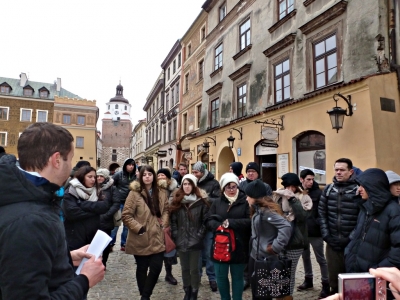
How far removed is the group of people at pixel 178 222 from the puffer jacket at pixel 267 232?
0.01m

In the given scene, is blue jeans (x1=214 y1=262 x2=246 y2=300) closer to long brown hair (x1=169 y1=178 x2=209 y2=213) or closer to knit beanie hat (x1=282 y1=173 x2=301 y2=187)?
long brown hair (x1=169 y1=178 x2=209 y2=213)

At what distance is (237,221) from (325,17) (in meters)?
8.25

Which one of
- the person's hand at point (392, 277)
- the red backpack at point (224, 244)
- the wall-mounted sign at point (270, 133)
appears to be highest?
the wall-mounted sign at point (270, 133)

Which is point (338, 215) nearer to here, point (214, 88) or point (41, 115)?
point (214, 88)

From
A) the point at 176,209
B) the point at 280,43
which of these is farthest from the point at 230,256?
the point at 280,43

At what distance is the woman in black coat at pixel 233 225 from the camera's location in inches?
146

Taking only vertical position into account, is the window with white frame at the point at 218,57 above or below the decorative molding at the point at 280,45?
above

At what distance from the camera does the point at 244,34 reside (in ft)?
46.6

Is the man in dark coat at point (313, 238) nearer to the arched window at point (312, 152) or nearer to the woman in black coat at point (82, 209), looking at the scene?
the woman in black coat at point (82, 209)

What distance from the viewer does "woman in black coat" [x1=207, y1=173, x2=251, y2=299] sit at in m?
3.71

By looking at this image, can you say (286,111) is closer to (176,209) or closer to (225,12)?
(176,209)

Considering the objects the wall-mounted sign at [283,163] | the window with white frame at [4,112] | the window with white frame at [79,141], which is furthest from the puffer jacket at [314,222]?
the window with white frame at [4,112]

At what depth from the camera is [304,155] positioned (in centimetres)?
994

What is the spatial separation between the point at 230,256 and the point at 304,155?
7175 millimetres
